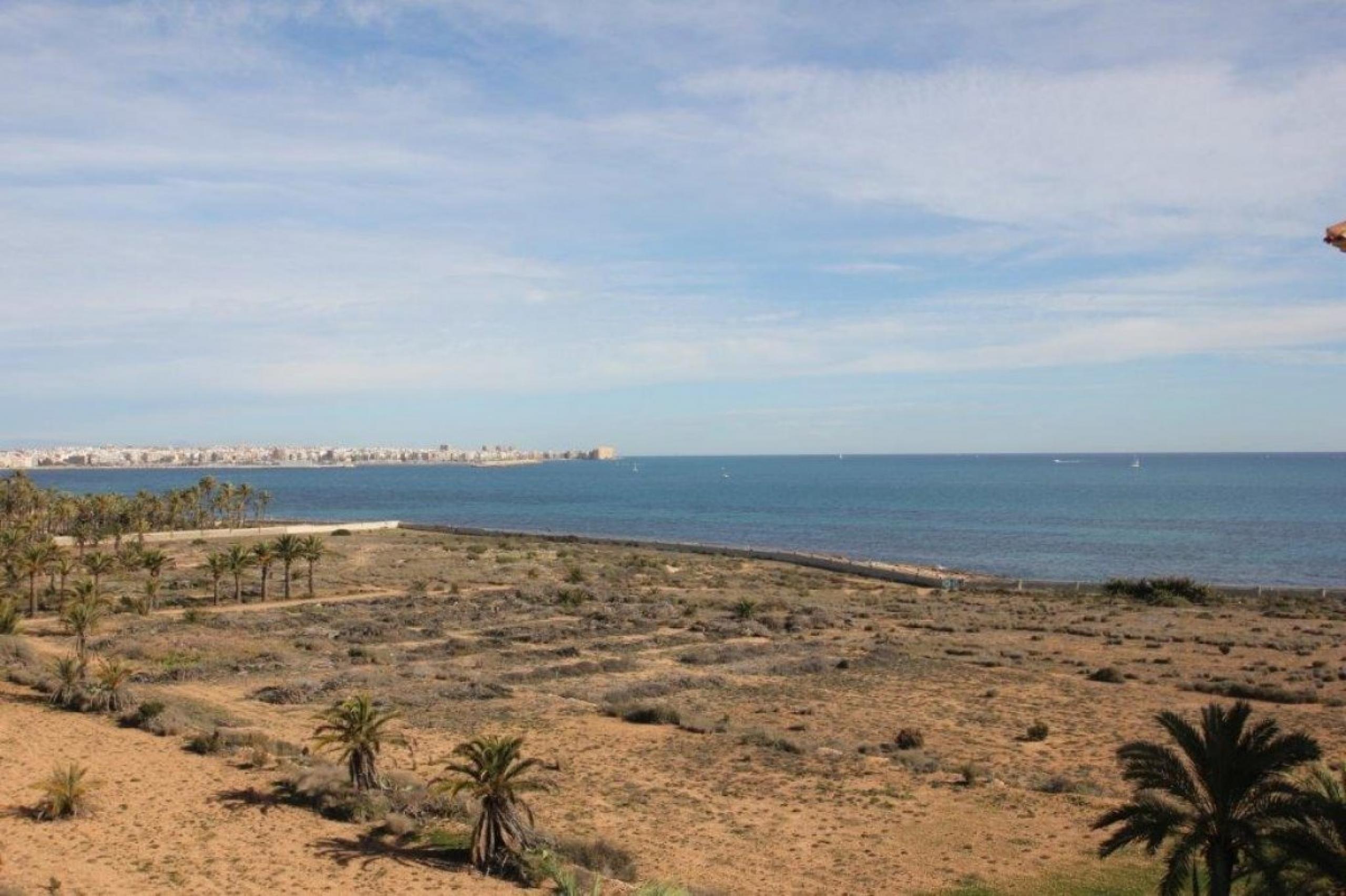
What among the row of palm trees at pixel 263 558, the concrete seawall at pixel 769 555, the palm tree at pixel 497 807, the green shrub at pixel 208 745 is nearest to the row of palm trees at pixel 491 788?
the palm tree at pixel 497 807

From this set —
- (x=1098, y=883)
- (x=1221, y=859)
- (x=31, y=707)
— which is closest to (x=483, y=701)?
(x=31, y=707)

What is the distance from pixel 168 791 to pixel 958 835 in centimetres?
1519

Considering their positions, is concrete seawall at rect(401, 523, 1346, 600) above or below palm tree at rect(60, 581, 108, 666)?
below

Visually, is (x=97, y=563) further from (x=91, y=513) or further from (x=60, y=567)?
(x=91, y=513)

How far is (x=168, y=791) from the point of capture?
66.0ft

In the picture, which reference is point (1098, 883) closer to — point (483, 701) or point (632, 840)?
point (632, 840)

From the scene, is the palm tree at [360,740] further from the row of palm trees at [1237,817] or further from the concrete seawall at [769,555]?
the concrete seawall at [769,555]

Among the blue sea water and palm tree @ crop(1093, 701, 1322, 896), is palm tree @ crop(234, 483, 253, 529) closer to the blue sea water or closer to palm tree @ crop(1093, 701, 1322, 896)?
the blue sea water

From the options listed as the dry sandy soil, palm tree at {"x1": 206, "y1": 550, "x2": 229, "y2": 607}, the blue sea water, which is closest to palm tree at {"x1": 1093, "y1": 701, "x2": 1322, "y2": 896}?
the dry sandy soil

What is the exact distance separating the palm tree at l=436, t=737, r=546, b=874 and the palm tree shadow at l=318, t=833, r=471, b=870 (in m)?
0.44

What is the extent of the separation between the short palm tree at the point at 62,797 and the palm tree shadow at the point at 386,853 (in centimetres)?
466

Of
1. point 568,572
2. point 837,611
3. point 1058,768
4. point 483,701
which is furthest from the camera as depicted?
point 568,572

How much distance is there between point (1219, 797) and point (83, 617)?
30678 mm

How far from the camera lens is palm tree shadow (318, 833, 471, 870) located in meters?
17.0
